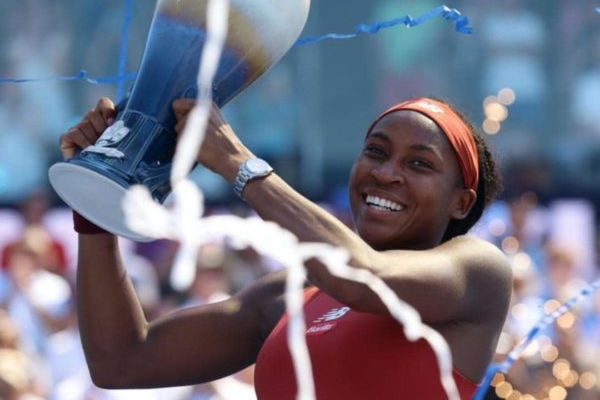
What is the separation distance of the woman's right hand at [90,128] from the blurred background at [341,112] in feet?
11.4

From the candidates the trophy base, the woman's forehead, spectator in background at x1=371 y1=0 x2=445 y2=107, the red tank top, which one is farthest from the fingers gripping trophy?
spectator in background at x1=371 y1=0 x2=445 y2=107

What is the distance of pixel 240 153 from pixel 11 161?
18.0 feet

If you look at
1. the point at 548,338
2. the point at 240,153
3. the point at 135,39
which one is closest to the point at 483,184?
the point at 240,153

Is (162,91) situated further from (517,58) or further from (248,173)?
(517,58)

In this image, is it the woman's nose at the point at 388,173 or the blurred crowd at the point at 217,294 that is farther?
the blurred crowd at the point at 217,294

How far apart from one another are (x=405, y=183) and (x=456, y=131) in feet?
0.49

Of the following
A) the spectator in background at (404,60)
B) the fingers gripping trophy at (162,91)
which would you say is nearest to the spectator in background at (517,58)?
the spectator in background at (404,60)

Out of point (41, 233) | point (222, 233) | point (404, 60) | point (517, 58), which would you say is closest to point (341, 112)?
point (404, 60)

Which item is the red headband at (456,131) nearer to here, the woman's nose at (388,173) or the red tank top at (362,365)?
the woman's nose at (388,173)

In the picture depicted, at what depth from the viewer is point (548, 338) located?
18.7 ft

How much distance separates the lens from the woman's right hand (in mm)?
2627

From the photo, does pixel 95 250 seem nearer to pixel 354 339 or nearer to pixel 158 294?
pixel 354 339

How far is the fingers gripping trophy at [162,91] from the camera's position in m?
2.44

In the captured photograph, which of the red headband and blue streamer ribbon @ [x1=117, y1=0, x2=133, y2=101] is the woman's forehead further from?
blue streamer ribbon @ [x1=117, y1=0, x2=133, y2=101]
